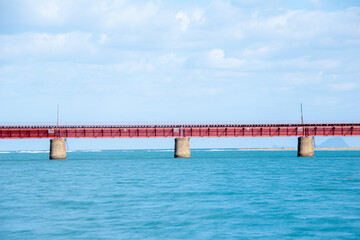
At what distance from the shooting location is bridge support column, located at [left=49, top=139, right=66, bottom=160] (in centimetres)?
9081

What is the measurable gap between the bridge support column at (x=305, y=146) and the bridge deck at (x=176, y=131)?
130 cm

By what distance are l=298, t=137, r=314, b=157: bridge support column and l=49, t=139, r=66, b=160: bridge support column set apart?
4740cm

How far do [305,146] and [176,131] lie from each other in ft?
86.4

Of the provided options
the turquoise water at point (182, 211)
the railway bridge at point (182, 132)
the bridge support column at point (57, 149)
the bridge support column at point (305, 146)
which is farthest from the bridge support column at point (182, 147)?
the turquoise water at point (182, 211)

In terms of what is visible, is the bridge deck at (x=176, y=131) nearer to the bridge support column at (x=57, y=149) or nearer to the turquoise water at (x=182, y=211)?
the bridge support column at (x=57, y=149)

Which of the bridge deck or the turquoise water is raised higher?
the bridge deck

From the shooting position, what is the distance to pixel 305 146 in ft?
310

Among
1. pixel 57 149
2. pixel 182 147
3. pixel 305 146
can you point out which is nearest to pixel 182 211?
pixel 182 147

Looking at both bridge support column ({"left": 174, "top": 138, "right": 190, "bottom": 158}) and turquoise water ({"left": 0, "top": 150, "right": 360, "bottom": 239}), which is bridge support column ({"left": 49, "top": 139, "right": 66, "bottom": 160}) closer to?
bridge support column ({"left": 174, "top": 138, "right": 190, "bottom": 158})

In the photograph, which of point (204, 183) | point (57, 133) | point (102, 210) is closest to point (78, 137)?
point (57, 133)

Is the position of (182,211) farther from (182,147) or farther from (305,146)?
(305,146)

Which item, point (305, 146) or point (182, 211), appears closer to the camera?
point (182, 211)

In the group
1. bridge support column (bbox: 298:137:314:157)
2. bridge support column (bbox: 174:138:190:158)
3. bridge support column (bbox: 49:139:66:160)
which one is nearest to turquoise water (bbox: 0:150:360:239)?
bridge support column (bbox: 174:138:190:158)

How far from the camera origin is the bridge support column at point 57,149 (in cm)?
9081
